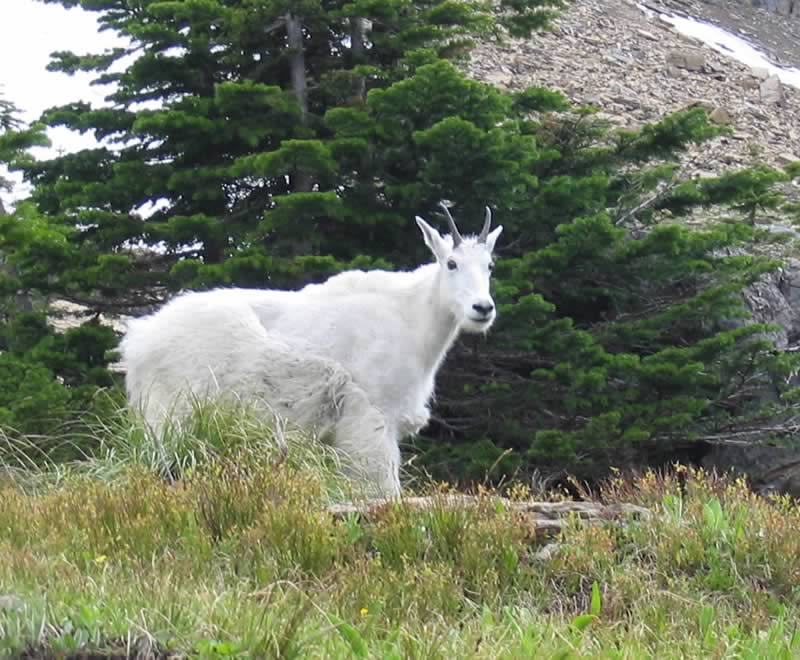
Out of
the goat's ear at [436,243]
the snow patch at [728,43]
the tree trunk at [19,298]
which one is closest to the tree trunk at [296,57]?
Answer: the tree trunk at [19,298]

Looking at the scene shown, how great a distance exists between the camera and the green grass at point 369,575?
4742 millimetres

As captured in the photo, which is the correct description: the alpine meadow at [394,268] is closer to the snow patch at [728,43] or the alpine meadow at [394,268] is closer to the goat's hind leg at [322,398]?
the goat's hind leg at [322,398]

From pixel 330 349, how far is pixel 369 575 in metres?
4.37

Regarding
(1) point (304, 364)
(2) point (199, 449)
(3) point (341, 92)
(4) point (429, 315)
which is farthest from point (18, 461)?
(3) point (341, 92)

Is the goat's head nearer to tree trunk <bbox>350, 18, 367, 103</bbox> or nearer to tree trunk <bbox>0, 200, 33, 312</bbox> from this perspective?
tree trunk <bbox>350, 18, 367, 103</bbox>

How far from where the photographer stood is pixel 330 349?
10203 millimetres

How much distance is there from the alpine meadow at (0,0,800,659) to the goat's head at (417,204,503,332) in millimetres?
41

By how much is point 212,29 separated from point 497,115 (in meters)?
3.50

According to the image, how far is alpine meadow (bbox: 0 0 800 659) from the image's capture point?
23.4ft

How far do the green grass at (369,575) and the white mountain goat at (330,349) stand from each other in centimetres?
209

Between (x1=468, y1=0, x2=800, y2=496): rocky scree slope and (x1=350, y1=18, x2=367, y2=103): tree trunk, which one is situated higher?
(x1=350, y1=18, x2=367, y2=103): tree trunk

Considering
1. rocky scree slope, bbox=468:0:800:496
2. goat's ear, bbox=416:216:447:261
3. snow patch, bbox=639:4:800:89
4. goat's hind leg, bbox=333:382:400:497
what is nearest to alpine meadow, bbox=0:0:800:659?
goat's ear, bbox=416:216:447:261

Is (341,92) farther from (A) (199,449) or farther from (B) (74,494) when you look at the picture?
(B) (74,494)

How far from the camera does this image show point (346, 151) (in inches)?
Result: 506
